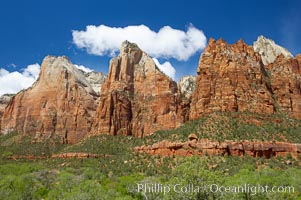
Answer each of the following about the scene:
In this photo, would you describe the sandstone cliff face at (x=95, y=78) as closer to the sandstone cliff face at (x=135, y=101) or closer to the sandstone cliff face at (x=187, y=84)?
the sandstone cliff face at (x=187, y=84)

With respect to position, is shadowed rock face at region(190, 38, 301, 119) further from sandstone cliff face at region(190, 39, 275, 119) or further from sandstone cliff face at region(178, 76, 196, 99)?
sandstone cliff face at region(178, 76, 196, 99)

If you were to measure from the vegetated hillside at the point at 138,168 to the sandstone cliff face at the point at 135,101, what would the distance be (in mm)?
7546

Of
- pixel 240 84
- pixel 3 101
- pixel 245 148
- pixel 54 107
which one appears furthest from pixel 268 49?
pixel 3 101

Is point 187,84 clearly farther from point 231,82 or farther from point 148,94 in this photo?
point 231,82

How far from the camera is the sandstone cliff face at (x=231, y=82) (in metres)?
87.5

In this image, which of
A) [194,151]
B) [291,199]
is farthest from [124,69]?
[291,199]

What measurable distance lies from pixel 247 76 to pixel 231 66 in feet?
16.7

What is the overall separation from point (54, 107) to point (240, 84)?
79036 mm

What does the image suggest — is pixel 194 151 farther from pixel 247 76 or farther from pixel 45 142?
pixel 45 142

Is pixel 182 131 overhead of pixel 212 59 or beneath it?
beneath

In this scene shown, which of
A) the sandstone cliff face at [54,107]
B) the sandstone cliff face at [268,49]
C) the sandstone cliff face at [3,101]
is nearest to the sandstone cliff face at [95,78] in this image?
the sandstone cliff face at [54,107]

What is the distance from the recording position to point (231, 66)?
9225 cm

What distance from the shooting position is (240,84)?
90.8 meters

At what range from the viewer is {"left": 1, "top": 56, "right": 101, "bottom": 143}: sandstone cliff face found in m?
130
